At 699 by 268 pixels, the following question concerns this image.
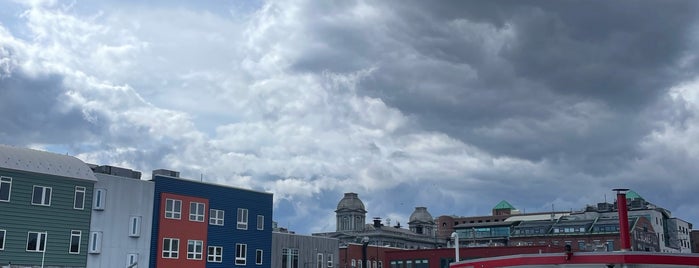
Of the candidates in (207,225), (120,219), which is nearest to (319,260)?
(207,225)

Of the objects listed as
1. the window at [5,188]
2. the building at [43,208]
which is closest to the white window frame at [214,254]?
the building at [43,208]

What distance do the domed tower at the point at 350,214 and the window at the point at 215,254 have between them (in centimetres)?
10408

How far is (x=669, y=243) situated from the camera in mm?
167625

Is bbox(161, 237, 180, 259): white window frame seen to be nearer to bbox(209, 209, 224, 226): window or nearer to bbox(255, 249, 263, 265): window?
bbox(209, 209, 224, 226): window

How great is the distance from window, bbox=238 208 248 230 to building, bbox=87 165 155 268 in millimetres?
11178

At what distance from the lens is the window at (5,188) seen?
193 feet

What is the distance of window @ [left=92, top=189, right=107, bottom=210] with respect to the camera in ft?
214

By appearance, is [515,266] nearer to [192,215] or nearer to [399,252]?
[192,215]

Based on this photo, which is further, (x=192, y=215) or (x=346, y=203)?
(x=346, y=203)

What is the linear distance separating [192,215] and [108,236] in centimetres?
960

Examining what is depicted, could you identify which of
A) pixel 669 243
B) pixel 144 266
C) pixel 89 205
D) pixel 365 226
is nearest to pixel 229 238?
pixel 144 266

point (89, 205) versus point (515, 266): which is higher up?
point (89, 205)

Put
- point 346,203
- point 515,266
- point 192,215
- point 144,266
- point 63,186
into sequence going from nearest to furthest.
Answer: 1. point 515,266
2. point 63,186
3. point 144,266
4. point 192,215
5. point 346,203

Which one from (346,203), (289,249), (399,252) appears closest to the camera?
(289,249)
